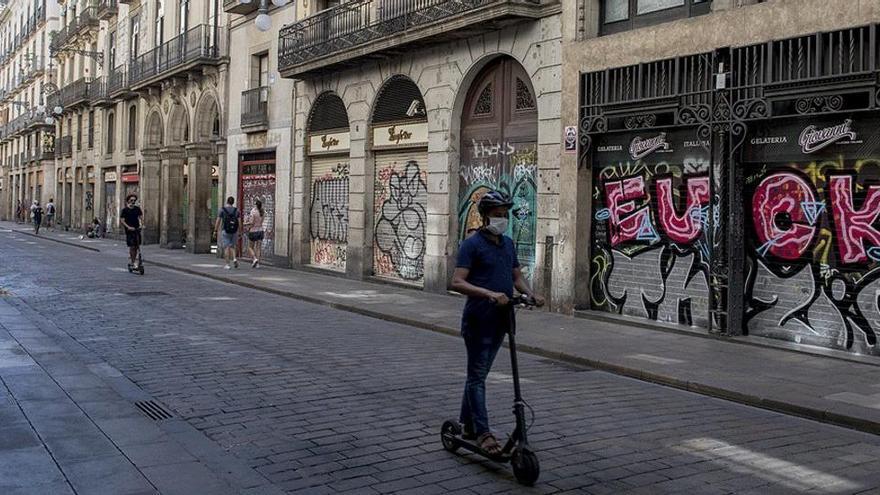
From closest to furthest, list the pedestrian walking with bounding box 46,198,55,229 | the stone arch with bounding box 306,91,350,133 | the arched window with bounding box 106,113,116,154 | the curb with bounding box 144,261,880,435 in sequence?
the curb with bounding box 144,261,880,435 < the stone arch with bounding box 306,91,350,133 < the arched window with bounding box 106,113,116,154 < the pedestrian walking with bounding box 46,198,55,229

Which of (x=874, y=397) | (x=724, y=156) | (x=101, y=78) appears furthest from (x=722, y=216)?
(x=101, y=78)

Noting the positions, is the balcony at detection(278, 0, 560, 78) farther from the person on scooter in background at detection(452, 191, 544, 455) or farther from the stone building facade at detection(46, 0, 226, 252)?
the person on scooter in background at detection(452, 191, 544, 455)

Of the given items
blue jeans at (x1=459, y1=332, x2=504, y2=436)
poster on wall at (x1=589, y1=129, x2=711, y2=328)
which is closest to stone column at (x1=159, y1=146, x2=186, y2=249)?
poster on wall at (x1=589, y1=129, x2=711, y2=328)

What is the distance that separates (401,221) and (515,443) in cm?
1376

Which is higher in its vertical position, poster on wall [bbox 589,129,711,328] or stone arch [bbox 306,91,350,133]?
stone arch [bbox 306,91,350,133]

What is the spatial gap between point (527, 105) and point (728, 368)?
7.42 m

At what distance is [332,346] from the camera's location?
1033 cm

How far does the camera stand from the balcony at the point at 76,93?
139ft

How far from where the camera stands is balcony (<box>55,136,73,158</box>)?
47.1 meters

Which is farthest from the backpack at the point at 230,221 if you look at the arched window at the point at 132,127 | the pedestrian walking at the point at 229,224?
the arched window at the point at 132,127

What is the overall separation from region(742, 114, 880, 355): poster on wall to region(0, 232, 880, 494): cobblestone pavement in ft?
6.77

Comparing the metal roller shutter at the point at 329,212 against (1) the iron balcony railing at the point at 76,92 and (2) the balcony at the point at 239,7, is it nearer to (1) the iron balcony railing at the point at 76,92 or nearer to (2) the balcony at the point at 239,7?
(2) the balcony at the point at 239,7

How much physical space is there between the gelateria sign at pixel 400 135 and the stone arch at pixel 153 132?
17384 millimetres

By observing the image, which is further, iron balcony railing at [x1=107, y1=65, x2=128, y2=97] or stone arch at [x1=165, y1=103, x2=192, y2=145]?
iron balcony railing at [x1=107, y1=65, x2=128, y2=97]
